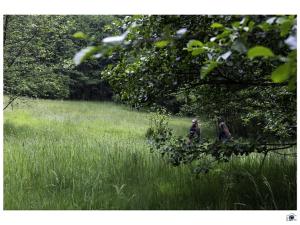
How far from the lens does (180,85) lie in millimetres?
3424

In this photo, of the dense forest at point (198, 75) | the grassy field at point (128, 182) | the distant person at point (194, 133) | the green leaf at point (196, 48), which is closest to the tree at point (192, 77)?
the dense forest at point (198, 75)

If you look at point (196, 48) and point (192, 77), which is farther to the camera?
point (192, 77)

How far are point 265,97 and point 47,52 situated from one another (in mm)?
6258

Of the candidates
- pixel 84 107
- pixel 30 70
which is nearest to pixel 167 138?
pixel 30 70

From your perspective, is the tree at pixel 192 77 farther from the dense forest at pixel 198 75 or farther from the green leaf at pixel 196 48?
the green leaf at pixel 196 48

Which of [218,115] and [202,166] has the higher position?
[218,115]

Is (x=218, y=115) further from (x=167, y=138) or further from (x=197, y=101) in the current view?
(x=167, y=138)
